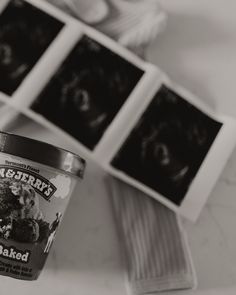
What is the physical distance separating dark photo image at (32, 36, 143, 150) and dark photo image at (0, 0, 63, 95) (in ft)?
0.14

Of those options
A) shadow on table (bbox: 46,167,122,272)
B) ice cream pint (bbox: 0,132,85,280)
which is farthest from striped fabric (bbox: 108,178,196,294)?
ice cream pint (bbox: 0,132,85,280)

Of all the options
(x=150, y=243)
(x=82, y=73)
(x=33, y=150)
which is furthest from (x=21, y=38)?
(x=150, y=243)

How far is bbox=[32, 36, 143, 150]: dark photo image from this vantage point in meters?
0.72

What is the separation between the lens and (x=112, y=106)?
74 cm

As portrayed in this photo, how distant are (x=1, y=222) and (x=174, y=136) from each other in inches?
11.3

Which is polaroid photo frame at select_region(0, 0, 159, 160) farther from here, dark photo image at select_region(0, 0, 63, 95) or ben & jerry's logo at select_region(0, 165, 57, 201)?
ben & jerry's logo at select_region(0, 165, 57, 201)

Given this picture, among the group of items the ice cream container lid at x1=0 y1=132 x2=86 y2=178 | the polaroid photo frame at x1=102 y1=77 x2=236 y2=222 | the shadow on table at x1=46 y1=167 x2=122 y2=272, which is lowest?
the shadow on table at x1=46 y1=167 x2=122 y2=272

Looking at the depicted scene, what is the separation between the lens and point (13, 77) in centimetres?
72

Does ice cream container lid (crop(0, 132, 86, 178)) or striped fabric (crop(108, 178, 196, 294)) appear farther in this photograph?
striped fabric (crop(108, 178, 196, 294))

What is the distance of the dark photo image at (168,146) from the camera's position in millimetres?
716

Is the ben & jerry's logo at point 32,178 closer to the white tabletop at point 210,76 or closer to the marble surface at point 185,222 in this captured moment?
the marble surface at point 185,222

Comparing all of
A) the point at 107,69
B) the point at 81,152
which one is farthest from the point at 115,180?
the point at 107,69

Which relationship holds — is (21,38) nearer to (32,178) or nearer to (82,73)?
(82,73)

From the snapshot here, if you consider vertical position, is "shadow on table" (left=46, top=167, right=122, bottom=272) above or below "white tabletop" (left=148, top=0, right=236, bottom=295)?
below
